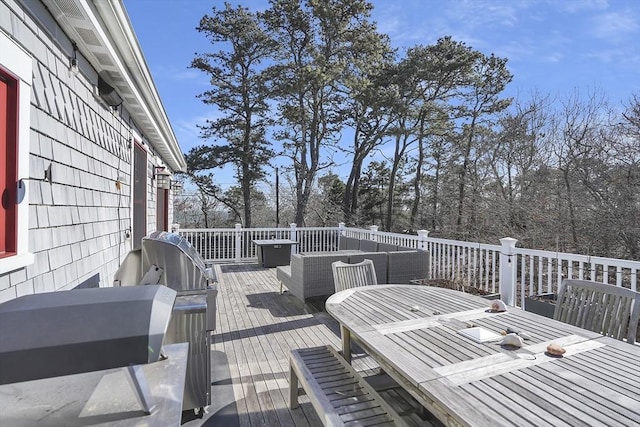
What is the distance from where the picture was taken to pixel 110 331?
107 cm

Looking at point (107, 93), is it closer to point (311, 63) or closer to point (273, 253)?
point (273, 253)

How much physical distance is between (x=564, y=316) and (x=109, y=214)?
407cm

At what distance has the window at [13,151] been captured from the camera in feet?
5.57

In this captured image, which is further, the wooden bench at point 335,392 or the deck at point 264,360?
the deck at point 264,360

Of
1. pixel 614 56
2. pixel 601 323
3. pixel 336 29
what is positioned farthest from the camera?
pixel 336 29

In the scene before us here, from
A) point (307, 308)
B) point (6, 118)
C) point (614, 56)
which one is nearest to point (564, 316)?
point (307, 308)

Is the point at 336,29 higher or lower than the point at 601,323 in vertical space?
higher

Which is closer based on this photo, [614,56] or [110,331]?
[110,331]

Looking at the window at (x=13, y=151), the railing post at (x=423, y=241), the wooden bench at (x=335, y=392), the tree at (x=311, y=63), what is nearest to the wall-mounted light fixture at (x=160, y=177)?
the window at (x=13, y=151)

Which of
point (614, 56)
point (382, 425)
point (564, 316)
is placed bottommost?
point (382, 425)

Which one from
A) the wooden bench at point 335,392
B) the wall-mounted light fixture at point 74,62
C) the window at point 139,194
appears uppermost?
the wall-mounted light fixture at point 74,62

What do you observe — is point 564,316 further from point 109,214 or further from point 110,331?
point 109,214

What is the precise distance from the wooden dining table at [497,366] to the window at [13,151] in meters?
1.85

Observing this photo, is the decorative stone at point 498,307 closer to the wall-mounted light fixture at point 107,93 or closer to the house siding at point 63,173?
the house siding at point 63,173
